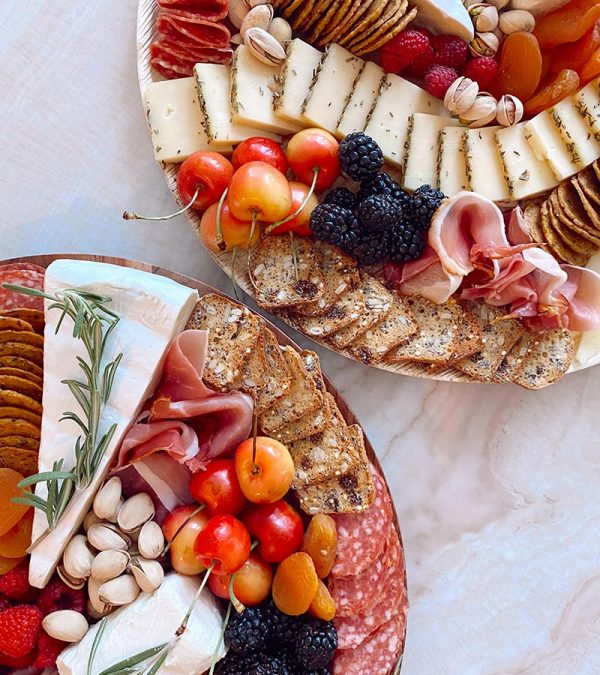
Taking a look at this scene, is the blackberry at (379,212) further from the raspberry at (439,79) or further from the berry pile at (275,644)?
the berry pile at (275,644)

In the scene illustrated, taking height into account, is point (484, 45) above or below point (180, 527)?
above

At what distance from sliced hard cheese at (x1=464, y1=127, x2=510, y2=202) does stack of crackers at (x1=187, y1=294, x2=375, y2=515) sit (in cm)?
58

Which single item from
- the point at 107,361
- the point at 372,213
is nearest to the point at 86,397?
the point at 107,361

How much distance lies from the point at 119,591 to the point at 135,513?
6.0 inches

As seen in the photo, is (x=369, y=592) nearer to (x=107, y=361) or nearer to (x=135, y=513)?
(x=135, y=513)

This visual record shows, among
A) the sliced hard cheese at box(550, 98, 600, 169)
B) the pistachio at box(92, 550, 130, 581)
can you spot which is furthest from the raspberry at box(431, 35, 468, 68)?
the pistachio at box(92, 550, 130, 581)

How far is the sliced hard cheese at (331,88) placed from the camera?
1675 millimetres

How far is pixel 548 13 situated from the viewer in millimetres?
1756

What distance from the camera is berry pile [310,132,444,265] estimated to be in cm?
157

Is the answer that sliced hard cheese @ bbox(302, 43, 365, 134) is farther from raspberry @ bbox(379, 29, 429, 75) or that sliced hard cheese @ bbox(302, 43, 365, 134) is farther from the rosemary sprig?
the rosemary sprig

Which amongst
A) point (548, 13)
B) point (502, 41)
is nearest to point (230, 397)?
point (502, 41)

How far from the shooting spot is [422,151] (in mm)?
1720

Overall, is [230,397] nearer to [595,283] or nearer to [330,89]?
[330,89]

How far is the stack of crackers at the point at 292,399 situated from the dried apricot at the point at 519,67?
32.7 inches
